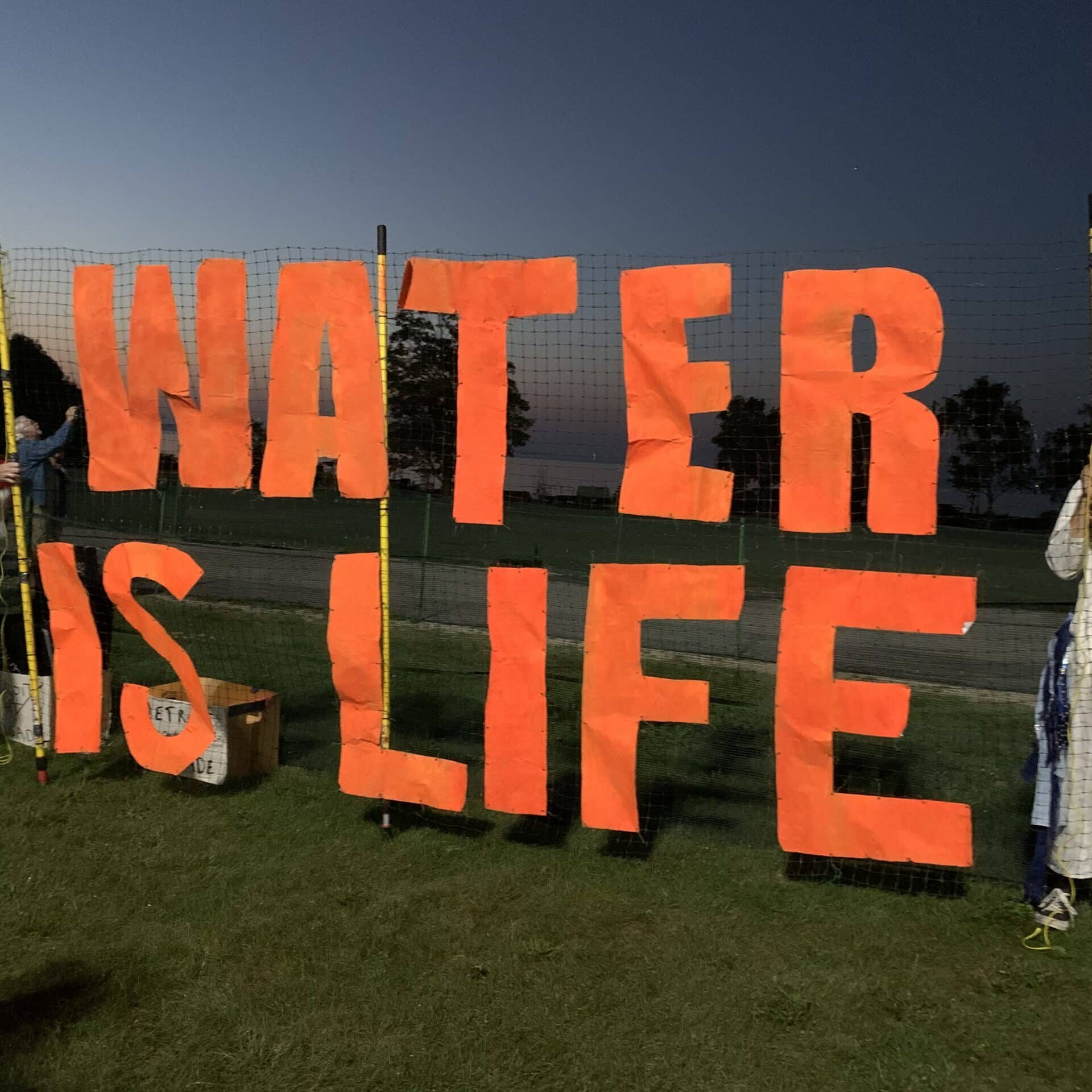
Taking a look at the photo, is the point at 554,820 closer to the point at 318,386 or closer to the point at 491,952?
the point at 491,952

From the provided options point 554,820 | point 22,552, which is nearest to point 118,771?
point 22,552

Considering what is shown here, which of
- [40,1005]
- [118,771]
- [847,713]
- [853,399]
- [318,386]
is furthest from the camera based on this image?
[118,771]

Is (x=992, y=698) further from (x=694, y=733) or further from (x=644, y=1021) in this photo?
(x=644, y=1021)

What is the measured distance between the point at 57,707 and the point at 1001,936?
5.33 meters

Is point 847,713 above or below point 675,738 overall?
above

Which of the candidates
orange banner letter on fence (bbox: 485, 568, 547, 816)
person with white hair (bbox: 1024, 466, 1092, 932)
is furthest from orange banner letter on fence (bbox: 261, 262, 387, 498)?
person with white hair (bbox: 1024, 466, 1092, 932)

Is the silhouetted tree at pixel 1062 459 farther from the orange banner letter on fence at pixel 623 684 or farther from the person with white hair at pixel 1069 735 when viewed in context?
the orange banner letter on fence at pixel 623 684

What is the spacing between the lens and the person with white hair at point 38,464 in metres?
5.78

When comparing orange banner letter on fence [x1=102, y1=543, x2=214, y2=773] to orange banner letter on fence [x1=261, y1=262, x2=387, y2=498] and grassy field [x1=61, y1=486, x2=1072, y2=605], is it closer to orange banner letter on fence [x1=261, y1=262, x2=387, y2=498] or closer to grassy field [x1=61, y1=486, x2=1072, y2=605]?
orange banner letter on fence [x1=261, y1=262, x2=387, y2=498]

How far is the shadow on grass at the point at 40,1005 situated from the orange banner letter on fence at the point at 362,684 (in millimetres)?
1610

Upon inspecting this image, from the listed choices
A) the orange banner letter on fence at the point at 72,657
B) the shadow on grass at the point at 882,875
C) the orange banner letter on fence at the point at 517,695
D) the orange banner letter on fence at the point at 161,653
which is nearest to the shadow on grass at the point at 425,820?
the orange banner letter on fence at the point at 517,695

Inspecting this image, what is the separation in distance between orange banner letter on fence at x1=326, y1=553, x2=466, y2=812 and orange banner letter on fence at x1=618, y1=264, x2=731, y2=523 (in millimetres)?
1533

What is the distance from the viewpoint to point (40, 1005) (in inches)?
130

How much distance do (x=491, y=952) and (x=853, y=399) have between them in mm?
2893
